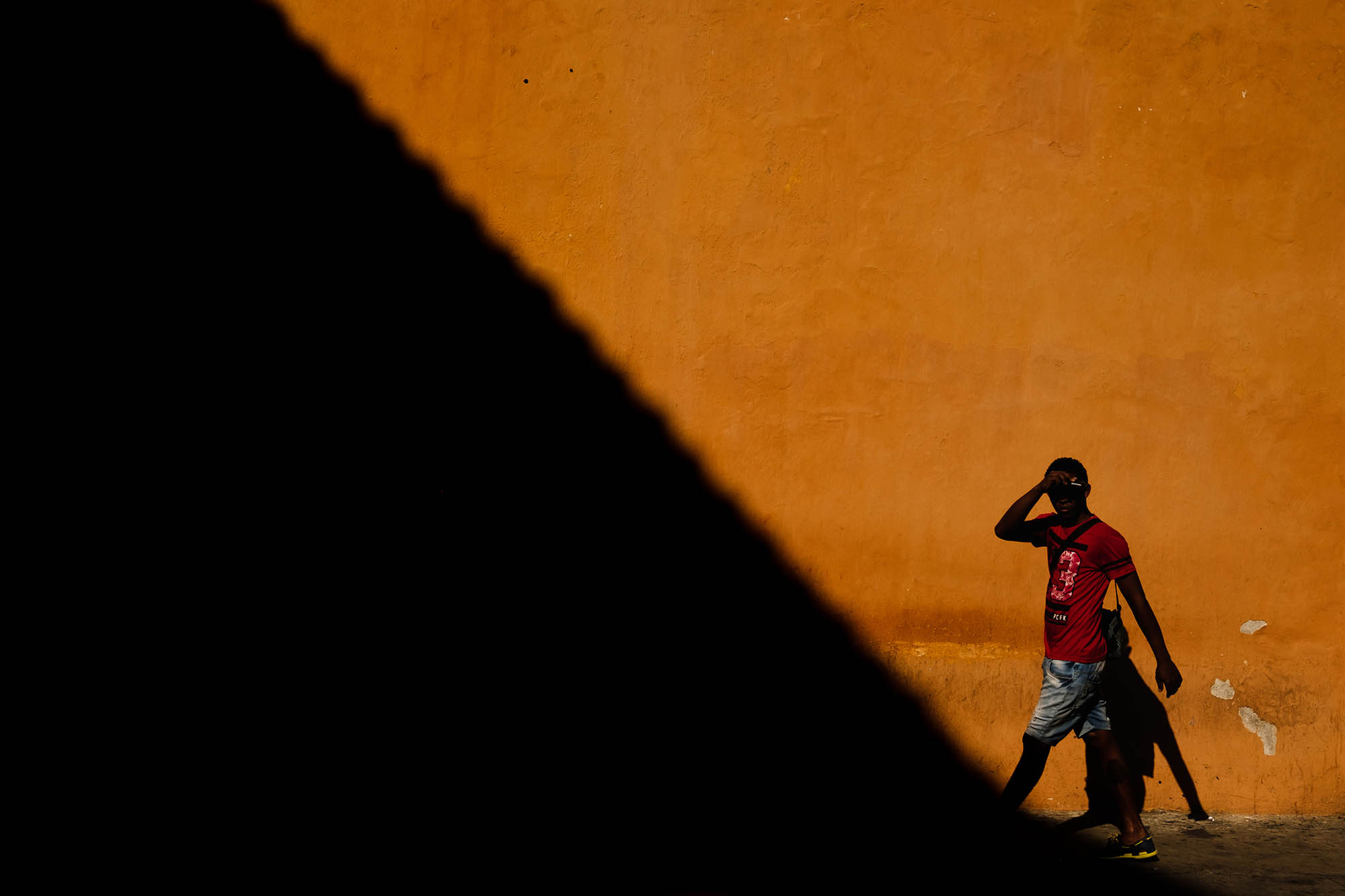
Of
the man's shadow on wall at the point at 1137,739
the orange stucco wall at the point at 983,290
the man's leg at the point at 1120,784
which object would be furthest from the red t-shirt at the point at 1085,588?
the man's shadow on wall at the point at 1137,739

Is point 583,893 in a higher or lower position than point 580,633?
lower

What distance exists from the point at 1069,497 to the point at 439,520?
301 centimetres

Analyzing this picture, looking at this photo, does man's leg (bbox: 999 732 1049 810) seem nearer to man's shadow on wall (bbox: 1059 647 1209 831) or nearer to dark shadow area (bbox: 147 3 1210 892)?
dark shadow area (bbox: 147 3 1210 892)

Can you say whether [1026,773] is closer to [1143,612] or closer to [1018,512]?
[1143,612]

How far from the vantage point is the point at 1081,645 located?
4.50 metres

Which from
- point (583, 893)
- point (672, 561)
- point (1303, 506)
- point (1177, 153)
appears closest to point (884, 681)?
point (672, 561)

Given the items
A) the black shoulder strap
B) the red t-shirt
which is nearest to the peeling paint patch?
the red t-shirt

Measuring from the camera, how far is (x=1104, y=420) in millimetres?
5254

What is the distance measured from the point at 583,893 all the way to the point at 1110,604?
3340 millimetres

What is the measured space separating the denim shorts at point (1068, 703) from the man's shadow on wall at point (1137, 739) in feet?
1.93

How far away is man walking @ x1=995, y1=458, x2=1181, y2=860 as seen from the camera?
14.8ft

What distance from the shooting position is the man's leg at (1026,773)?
459 centimetres

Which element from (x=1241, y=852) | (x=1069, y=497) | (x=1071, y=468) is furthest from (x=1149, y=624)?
(x=1241, y=852)

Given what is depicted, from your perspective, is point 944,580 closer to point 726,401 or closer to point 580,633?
point 726,401
